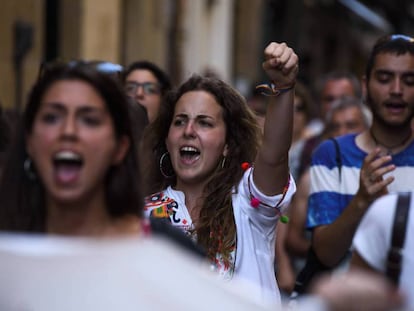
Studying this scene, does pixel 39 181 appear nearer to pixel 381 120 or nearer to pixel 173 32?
pixel 381 120

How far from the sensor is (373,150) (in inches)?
246

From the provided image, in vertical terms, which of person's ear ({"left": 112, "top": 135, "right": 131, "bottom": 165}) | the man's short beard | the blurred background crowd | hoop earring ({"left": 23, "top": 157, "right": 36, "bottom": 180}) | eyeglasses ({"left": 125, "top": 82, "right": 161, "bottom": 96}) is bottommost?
hoop earring ({"left": 23, "top": 157, "right": 36, "bottom": 180})

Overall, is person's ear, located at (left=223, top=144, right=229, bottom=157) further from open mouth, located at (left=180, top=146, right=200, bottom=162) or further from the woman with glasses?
open mouth, located at (left=180, top=146, right=200, bottom=162)

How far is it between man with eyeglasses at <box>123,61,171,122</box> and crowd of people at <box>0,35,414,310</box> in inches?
0.4

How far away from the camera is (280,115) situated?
211 inches

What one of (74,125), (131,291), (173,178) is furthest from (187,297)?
(173,178)

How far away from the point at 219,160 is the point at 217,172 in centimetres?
8

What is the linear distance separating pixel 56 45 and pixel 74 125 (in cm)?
1152

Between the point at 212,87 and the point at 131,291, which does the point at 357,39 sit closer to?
the point at 212,87

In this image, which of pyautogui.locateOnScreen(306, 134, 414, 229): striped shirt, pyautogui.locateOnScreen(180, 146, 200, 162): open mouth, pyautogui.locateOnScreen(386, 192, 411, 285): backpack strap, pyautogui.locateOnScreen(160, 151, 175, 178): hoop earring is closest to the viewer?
pyautogui.locateOnScreen(386, 192, 411, 285): backpack strap

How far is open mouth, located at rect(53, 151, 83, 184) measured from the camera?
404 centimetres

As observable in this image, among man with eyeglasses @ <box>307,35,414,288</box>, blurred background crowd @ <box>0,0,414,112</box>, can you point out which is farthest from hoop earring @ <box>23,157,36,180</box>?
blurred background crowd @ <box>0,0,414,112</box>

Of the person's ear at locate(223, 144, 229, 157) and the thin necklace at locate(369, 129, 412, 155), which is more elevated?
the thin necklace at locate(369, 129, 412, 155)

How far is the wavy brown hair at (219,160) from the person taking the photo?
5410 millimetres
